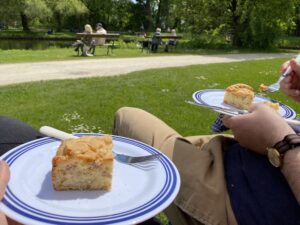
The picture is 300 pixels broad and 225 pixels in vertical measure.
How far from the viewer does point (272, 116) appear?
182cm

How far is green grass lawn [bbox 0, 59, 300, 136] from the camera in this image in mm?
5629

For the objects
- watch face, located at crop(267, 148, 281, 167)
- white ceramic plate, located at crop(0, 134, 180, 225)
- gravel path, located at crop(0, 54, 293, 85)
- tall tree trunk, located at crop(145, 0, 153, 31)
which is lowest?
tall tree trunk, located at crop(145, 0, 153, 31)

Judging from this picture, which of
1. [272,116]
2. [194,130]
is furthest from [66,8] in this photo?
[272,116]

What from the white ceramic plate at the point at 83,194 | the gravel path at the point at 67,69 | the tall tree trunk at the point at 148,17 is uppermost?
the white ceramic plate at the point at 83,194

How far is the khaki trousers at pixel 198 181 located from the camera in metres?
1.68

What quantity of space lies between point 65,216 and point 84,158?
0.30m

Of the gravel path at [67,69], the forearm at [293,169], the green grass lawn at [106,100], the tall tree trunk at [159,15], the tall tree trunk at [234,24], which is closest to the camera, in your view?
the forearm at [293,169]

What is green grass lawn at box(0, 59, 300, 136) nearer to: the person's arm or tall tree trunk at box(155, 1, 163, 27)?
the person's arm

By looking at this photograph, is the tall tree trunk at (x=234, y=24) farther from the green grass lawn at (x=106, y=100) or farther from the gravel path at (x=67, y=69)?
the green grass lawn at (x=106, y=100)

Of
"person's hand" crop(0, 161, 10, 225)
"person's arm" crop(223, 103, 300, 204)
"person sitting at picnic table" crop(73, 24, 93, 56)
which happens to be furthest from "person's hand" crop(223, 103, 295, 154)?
"person sitting at picnic table" crop(73, 24, 93, 56)

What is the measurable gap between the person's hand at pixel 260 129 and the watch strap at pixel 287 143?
2 cm

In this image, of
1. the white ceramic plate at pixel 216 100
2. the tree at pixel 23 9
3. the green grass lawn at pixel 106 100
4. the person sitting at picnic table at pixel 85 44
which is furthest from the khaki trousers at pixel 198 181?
the tree at pixel 23 9

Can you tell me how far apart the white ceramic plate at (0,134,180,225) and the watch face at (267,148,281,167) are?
0.42 metres

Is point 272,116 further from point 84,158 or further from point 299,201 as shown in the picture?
point 84,158
